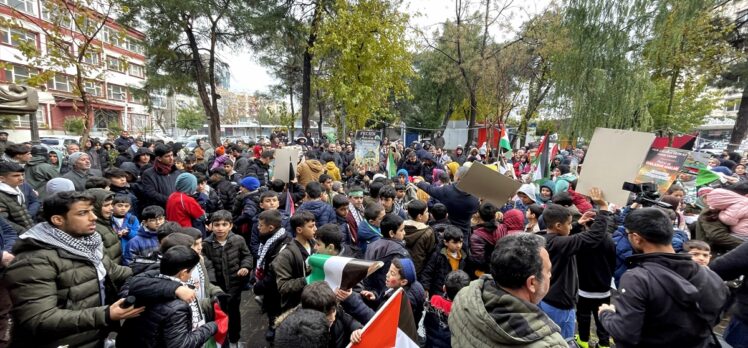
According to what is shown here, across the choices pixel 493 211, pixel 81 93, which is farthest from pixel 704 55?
pixel 81 93

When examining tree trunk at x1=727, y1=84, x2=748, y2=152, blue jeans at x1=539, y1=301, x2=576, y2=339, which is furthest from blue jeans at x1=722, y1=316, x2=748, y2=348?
tree trunk at x1=727, y1=84, x2=748, y2=152

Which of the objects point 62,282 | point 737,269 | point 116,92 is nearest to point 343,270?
point 62,282

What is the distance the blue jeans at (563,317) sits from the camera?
352 cm

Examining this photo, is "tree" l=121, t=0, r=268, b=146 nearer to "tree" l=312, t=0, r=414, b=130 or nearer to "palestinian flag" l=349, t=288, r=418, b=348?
"tree" l=312, t=0, r=414, b=130

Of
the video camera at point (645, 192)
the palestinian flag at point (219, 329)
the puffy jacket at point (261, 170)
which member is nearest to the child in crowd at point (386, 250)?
the palestinian flag at point (219, 329)

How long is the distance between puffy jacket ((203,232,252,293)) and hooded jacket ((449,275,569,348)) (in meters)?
2.78

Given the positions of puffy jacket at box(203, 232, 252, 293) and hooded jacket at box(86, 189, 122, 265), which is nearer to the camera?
hooded jacket at box(86, 189, 122, 265)

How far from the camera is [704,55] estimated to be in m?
14.3

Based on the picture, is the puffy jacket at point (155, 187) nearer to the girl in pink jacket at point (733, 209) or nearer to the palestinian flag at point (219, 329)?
the palestinian flag at point (219, 329)

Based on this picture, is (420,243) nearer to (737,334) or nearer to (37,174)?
(737,334)

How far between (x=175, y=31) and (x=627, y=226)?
62.3ft

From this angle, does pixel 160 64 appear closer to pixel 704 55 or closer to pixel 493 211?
pixel 493 211

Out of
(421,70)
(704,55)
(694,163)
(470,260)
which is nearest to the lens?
(470,260)

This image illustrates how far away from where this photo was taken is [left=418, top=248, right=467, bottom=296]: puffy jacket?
12.4ft
